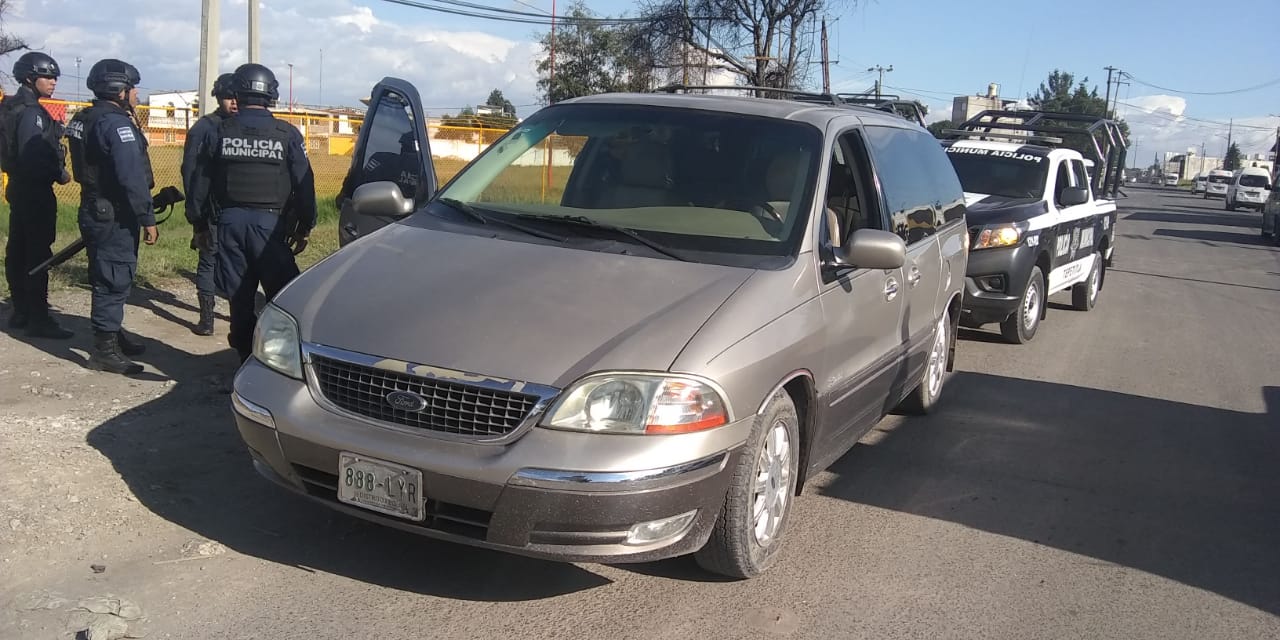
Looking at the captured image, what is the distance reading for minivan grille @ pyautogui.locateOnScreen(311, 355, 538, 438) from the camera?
3.44 meters

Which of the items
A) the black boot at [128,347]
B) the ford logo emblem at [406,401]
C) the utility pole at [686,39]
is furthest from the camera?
the utility pole at [686,39]

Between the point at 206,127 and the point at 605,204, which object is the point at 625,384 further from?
the point at 206,127

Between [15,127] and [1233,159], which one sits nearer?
[15,127]

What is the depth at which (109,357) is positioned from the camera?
6.28 m

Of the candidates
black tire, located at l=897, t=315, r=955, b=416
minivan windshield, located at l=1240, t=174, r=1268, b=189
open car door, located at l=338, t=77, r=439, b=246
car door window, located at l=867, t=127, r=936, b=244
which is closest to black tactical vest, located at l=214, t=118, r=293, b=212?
open car door, located at l=338, t=77, r=439, b=246

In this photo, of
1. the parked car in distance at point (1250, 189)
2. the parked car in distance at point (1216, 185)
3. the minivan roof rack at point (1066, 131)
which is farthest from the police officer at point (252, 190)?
the parked car in distance at point (1216, 185)

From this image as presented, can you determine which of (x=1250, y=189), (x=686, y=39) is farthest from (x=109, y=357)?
(x=1250, y=189)

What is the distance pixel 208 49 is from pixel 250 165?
6789mm

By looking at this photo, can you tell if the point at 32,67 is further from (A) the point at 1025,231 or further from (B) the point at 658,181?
(A) the point at 1025,231

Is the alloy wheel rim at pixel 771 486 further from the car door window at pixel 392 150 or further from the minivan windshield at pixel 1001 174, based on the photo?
the minivan windshield at pixel 1001 174

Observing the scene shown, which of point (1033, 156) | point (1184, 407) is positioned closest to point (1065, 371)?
point (1184, 407)

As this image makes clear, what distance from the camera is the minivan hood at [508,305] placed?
3523 mm

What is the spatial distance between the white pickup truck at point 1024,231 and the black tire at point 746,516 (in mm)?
5440

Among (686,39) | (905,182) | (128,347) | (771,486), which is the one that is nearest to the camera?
(771,486)
